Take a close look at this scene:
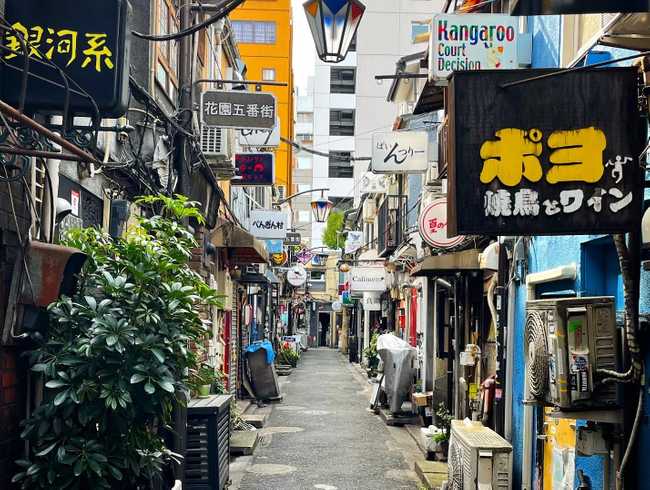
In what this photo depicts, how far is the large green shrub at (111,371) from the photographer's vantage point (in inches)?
233

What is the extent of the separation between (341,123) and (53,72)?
233 ft

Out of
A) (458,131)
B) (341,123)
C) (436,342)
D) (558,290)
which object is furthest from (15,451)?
(341,123)

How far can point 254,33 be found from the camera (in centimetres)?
5875

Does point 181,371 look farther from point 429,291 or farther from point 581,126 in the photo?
point 429,291

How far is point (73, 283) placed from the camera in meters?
6.45

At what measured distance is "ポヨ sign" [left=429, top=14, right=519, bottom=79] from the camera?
9.83 metres

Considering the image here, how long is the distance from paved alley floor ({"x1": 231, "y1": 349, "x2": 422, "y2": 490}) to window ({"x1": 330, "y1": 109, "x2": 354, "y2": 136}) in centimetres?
5276

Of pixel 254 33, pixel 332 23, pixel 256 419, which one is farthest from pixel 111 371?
pixel 254 33

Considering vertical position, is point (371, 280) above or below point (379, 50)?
below

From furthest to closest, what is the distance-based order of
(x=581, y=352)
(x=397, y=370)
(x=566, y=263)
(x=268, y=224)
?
(x=268, y=224), (x=397, y=370), (x=566, y=263), (x=581, y=352)

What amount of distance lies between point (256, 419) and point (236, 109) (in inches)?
321

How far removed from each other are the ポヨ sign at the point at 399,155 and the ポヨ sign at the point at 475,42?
638 centimetres

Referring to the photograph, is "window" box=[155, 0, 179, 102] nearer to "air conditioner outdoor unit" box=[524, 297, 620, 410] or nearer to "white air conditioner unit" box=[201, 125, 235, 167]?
"white air conditioner unit" box=[201, 125, 235, 167]

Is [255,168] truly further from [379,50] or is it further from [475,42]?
[379,50]
